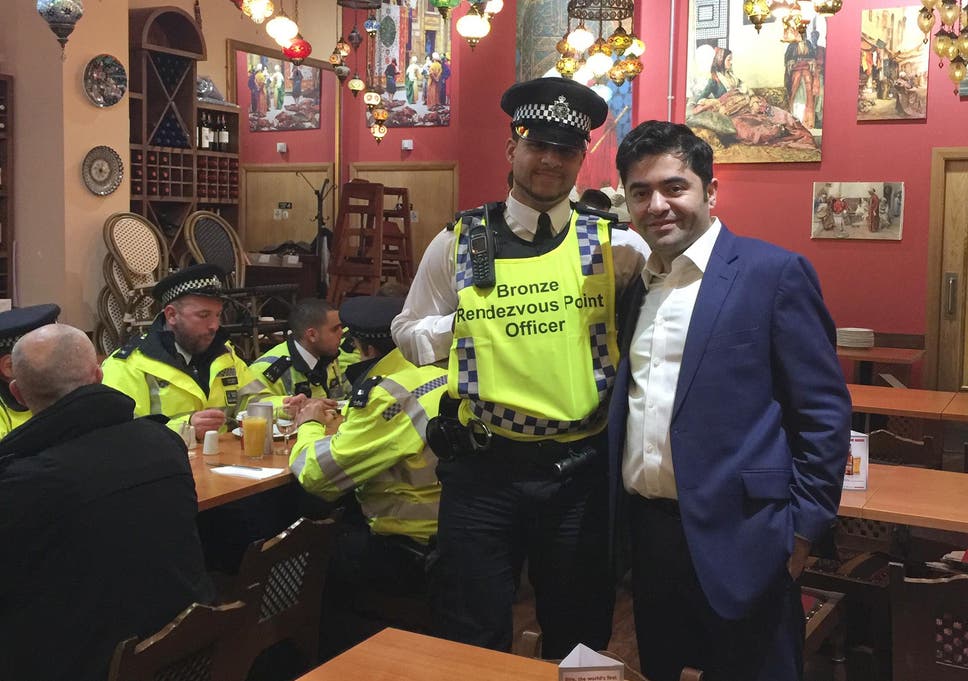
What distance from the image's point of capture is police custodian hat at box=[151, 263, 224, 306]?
4.28 meters

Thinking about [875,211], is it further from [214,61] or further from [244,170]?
[244,170]

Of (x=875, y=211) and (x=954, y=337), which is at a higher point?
(x=875, y=211)

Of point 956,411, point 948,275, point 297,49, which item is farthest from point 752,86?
point 956,411

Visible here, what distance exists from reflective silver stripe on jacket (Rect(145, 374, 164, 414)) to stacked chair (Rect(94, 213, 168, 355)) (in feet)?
13.6

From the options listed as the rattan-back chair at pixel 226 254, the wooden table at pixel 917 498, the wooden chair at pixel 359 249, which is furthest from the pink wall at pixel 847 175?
the wooden table at pixel 917 498

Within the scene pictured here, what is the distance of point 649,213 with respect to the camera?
2230 mm

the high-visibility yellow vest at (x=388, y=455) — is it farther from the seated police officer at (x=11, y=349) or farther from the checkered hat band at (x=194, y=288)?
the checkered hat band at (x=194, y=288)

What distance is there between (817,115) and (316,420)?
6158 millimetres

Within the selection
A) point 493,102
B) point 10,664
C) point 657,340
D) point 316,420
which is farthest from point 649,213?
point 493,102

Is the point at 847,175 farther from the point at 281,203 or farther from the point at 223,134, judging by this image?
the point at 281,203

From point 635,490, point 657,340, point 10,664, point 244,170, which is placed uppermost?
point 244,170

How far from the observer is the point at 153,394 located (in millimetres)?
4234

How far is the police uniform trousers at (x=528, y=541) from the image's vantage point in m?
2.52

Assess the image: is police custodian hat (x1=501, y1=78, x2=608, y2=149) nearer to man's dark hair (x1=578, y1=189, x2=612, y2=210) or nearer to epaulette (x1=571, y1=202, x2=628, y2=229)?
epaulette (x1=571, y1=202, x2=628, y2=229)
